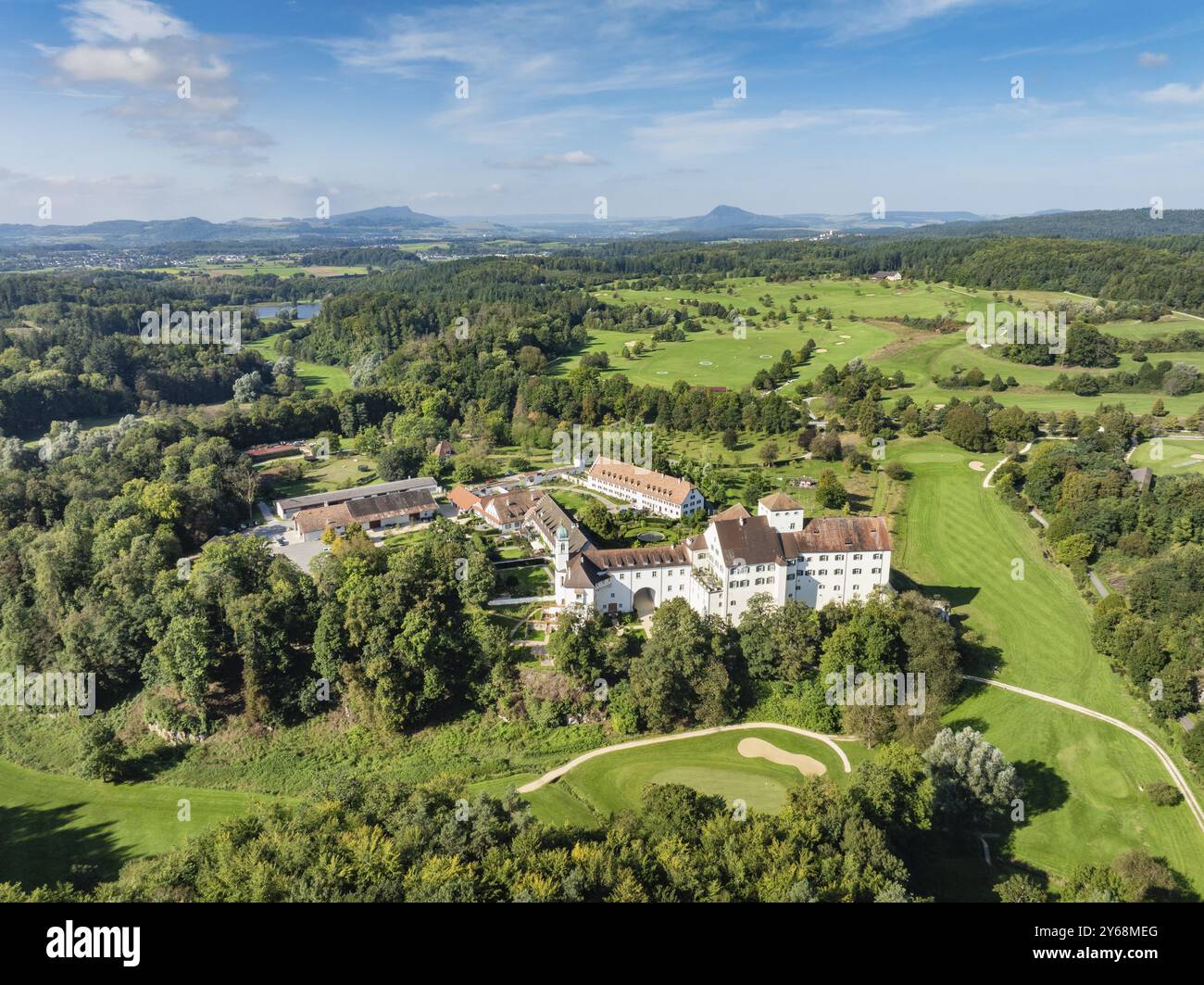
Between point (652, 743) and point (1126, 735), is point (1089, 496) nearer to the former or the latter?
point (1126, 735)

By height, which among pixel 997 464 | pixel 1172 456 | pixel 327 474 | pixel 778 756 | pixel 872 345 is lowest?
pixel 778 756

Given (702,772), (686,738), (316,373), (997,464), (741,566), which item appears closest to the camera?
(702,772)

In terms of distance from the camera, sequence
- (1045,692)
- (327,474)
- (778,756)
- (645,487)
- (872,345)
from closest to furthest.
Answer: (778,756)
(1045,692)
(645,487)
(327,474)
(872,345)

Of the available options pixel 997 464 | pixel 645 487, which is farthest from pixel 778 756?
pixel 997 464

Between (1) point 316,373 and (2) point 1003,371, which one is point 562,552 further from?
(1) point 316,373

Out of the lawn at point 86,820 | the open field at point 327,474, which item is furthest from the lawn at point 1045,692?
the open field at point 327,474

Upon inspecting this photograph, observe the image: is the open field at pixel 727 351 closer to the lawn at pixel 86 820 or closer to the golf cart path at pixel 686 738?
the golf cart path at pixel 686 738

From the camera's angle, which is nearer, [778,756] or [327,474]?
[778,756]

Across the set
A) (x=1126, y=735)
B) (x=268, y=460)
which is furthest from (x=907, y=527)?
(x=268, y=460)
